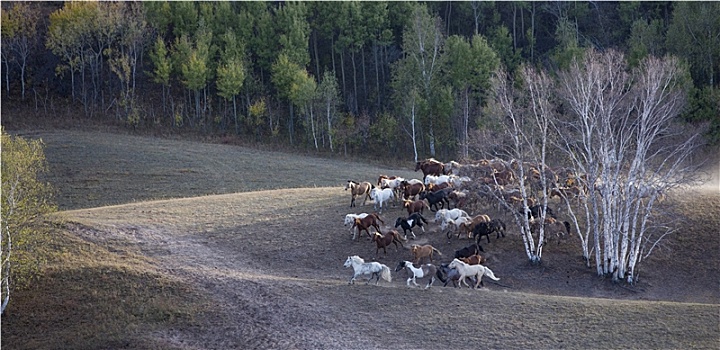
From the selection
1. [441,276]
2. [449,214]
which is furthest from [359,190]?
[441,276]

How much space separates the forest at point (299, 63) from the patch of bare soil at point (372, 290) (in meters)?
34.1

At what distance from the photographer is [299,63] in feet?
254

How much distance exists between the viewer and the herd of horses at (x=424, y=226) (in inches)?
1072

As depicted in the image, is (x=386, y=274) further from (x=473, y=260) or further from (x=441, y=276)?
(x=473, y=260)

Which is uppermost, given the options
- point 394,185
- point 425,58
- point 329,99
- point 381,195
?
point 425,58

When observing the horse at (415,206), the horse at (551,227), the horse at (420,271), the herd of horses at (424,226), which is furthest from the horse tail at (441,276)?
the horse at (415,206)

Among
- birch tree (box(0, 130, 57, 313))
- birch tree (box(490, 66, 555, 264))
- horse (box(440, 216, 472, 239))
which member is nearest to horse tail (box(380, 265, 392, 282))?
horse (box(440, 216, 472, 239))

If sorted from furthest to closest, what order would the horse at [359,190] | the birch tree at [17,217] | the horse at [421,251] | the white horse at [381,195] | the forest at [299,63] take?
the forest at [299,63] < the horse at [359,190] < the white horse at [381,195] < the horse at [421,251] < the birch tree at [17,217]

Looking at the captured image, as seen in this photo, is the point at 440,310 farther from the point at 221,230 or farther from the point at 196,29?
the point at 196,29

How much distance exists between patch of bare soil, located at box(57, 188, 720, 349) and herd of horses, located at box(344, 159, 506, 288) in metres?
0.55

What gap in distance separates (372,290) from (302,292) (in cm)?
246

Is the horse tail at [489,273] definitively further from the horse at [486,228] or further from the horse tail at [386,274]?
the horse at [486,228]

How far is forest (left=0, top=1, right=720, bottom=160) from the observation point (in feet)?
233

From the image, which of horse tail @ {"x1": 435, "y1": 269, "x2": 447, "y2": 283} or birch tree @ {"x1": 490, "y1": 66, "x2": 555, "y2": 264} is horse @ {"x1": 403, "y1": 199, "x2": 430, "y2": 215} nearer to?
birch tree @ {"x1": 490, "y1": 66, "x2": 555, "y2": 264}
